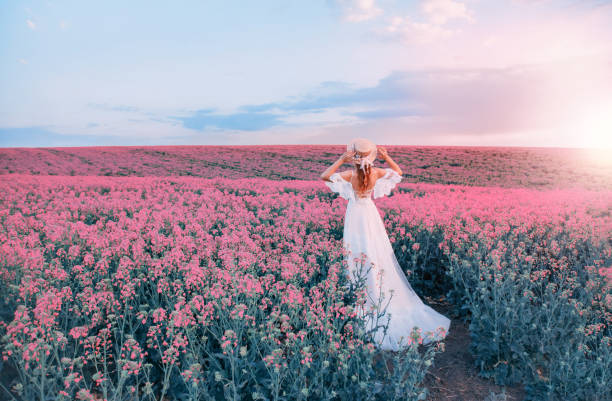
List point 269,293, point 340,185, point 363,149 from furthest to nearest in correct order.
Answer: point 340,185, point 363,149, point 269,293

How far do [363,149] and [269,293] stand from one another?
2.33 metres

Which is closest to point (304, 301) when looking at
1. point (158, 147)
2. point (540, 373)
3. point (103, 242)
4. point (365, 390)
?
point (365, 390)

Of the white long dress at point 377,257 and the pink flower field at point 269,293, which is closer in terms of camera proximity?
the pink flower field at point 269,293

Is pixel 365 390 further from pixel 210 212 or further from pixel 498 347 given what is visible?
pixel 210 212

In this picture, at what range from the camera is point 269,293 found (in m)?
3.72

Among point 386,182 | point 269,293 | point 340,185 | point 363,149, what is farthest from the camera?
point 386,182

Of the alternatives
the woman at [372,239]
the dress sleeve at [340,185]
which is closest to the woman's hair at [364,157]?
the woman at [372,239]

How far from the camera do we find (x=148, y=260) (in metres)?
4.54

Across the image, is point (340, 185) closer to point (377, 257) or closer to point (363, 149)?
point (363, 149)

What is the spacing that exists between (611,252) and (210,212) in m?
7.58

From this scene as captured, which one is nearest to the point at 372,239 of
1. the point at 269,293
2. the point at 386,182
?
the point at 386,182

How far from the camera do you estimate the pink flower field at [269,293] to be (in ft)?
9.68

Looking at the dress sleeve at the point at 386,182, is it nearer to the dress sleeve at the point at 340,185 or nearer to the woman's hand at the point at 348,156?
the dress sleeve at the point at 340,185

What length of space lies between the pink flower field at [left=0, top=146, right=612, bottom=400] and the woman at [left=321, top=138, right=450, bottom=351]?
0.40 m
